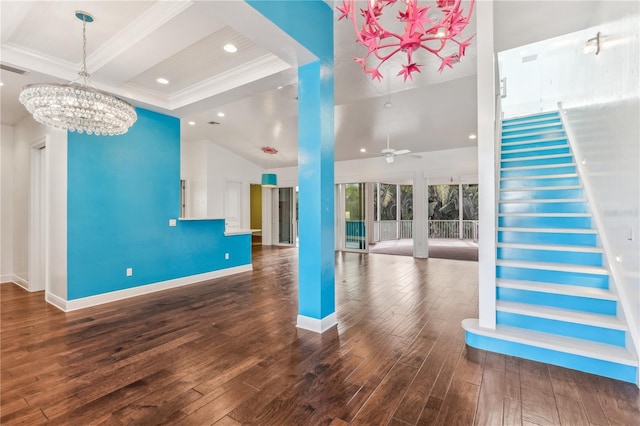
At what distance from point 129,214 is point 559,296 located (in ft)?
18.1

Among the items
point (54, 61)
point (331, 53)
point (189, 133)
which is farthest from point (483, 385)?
point (189, 133)

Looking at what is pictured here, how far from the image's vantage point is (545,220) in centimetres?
347

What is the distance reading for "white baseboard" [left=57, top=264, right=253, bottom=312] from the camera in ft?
12.6

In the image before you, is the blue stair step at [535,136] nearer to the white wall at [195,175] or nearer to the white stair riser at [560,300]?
the white stair riser at [560,300]

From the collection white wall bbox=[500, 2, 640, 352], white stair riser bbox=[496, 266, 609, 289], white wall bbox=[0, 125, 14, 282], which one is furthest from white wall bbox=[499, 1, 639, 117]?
white wall bbox=[0, 125, 14, 282]

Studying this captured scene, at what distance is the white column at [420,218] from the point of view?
7.96m

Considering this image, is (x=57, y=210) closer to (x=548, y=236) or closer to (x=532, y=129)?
(x=548, y=236)

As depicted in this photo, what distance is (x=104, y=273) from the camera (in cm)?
414

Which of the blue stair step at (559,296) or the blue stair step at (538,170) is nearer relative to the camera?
the blue stair step at (559,296)

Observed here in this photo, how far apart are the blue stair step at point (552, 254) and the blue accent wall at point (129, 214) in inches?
191

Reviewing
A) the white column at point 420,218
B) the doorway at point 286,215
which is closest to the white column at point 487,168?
the white column at point 420,218

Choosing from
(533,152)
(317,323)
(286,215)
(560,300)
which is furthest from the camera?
(286,215)

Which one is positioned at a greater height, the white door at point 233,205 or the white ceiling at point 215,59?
the white ceiling at point 215,59

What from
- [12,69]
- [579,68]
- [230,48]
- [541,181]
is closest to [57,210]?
[12,69]
